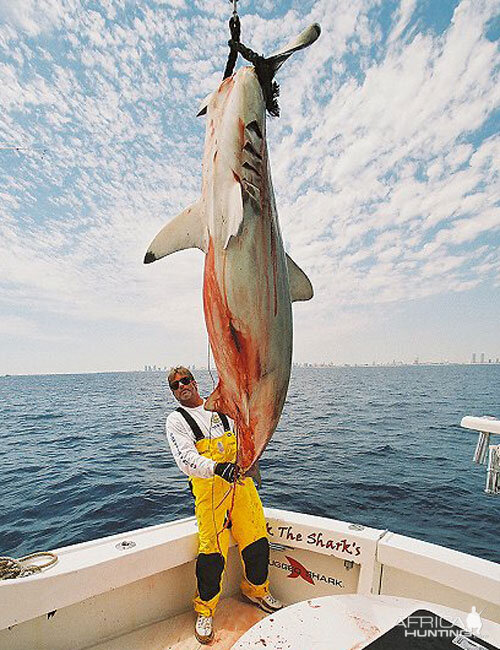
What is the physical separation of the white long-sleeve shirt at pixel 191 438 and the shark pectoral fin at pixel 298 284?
2.03m

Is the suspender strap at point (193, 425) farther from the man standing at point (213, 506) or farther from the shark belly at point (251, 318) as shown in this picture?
the shark belly at point (251, 318)

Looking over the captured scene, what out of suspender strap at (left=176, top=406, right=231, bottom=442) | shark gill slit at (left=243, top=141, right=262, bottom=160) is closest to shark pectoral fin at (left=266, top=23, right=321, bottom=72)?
shark gill slit at (left=243, top=141, right=262, bottom=160)

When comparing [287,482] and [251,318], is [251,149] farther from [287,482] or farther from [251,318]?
[287,482]

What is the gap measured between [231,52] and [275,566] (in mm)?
5103

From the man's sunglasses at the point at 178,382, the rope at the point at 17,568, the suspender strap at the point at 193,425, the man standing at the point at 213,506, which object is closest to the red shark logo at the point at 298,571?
the man standing at the point at 213,506

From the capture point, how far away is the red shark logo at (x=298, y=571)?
474cm

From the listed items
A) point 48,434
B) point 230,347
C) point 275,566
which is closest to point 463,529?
point 275,566

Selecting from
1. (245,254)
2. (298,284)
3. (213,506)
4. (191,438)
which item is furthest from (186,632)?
(245,254)

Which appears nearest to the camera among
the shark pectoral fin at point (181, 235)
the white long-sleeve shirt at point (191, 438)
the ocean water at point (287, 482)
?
the shark pectoral fin at point (181, 235)

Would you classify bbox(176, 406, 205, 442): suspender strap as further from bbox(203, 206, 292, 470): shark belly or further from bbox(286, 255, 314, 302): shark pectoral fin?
bbox(203, 206, 292, 470): shark belly

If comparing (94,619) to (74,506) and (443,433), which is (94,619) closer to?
(74,506)

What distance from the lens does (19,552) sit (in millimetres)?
8344

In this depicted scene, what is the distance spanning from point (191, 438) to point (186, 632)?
6.35 feet

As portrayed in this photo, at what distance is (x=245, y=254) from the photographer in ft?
5.90
